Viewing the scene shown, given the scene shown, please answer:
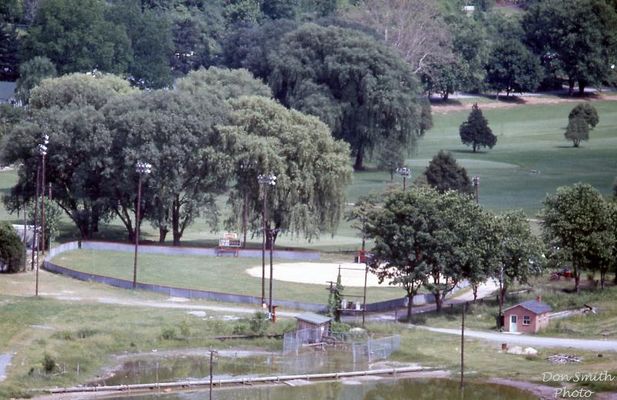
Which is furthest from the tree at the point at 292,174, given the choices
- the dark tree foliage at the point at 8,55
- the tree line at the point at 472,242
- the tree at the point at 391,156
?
the dark tree foliage at the point at 8,55

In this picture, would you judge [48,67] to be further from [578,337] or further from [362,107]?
[578,337]

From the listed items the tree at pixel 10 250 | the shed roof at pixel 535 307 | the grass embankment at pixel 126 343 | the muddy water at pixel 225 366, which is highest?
the tree at pixel 10 250

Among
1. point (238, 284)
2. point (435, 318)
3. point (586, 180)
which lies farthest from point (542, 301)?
point (586, 180)

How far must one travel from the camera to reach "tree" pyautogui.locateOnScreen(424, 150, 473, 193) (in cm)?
12569

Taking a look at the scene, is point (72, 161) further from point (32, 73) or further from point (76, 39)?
point (76, 39)

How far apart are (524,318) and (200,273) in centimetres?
2430

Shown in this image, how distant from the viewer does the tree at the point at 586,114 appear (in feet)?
575

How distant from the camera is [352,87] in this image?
6033 inches

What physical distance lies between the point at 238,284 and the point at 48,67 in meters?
80.2

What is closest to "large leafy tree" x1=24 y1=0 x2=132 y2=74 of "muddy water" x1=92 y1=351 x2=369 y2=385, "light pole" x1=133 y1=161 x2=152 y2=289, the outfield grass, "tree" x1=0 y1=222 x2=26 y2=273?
the outfield grass

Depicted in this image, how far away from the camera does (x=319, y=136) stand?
11856 cm

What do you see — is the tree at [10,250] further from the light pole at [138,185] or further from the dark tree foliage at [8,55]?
the dark tree foliage at [8,55]

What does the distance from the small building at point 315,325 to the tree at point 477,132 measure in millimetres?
82299

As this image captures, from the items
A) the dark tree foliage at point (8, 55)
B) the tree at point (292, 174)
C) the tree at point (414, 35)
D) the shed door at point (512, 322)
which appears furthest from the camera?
the dark tree foliage at point (8, 55)
